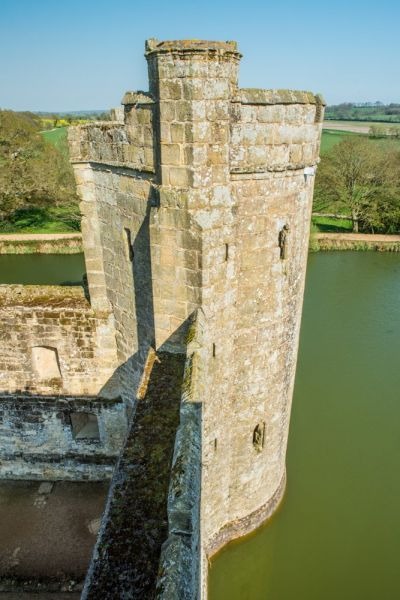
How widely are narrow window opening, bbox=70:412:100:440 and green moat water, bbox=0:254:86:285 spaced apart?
12583 mm

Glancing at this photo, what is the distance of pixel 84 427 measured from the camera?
8.91m

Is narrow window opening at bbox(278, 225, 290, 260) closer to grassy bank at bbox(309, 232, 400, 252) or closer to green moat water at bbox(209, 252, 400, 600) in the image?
green moat water at bbox(209, 252, 400, 600)

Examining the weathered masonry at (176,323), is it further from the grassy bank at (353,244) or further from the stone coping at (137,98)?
the grassy bank at (353,244)

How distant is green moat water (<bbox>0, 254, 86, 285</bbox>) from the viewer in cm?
2162

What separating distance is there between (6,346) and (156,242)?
158 inches

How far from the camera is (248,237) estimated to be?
5.34 meters

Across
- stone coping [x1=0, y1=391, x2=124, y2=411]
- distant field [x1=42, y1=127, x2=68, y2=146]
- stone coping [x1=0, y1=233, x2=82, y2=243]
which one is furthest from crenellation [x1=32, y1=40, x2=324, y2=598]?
distant field [x1=42, y1=127, x2=68, y2=146]

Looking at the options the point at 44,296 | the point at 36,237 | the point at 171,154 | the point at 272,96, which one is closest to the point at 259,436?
the point at 44,296

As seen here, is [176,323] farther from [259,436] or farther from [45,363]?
[45,363]

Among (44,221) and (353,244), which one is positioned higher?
(44,221)

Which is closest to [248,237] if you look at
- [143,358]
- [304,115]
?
[304,115]

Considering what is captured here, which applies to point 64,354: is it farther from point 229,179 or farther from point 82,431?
point 229,179

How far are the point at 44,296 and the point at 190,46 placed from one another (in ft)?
15.5

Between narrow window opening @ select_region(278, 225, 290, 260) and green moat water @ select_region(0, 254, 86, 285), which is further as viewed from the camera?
green moat water @ select_region(0, 254, 86, 285)
